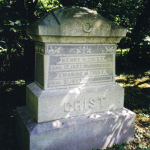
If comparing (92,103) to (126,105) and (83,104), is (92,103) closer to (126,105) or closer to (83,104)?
(83,104)

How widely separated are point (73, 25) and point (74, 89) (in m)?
1.10

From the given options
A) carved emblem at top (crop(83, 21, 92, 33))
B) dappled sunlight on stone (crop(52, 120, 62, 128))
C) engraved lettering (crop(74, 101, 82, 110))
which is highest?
carved emblem at top (crop(83, 21, 92, 33))

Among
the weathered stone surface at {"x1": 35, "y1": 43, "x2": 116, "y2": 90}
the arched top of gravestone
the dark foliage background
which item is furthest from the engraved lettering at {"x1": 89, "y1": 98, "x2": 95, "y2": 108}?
the dark foliage background

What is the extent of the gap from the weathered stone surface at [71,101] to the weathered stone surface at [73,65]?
12 cm

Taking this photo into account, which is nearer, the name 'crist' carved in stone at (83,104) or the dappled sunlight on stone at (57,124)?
the dappled sunlight on stone at (57,124)

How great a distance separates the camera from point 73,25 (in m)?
3.15

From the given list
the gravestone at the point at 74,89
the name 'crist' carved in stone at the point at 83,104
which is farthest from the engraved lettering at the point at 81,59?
the name 'crist' carved in stone at the point at 83,104

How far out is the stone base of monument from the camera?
10.1 feet

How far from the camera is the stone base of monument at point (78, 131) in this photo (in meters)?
3.06

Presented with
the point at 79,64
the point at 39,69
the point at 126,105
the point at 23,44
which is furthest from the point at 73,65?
the point at 23,44

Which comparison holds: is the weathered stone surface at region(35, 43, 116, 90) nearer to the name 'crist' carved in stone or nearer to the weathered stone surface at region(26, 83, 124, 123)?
the weathered stone surface at region(26, 83, 124, 123)

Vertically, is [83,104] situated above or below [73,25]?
below

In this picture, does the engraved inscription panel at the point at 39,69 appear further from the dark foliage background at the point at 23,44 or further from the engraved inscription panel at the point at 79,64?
the dark foliage background at the point at 23,44

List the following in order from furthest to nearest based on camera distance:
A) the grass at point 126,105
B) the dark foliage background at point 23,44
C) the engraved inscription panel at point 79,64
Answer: the dark foliage background at point 23,44, the grass at point 126,105, the engraved inscription panel at point 79,64
